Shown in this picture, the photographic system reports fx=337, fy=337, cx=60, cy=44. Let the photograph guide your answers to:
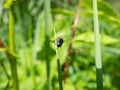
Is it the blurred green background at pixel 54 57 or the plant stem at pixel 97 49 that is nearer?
the plant stem at pixel 97 49

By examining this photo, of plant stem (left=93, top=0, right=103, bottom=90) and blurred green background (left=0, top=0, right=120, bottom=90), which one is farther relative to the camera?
blurred green background (left=0, top=0, right=120, bottom=90)

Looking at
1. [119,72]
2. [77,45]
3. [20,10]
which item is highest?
[20,10]

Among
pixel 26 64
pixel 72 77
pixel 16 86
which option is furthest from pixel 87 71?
pixel 16 86

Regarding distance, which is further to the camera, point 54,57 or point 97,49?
point 54,57

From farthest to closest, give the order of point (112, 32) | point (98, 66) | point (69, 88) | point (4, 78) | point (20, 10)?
1. point (112, 32)
2. point (20, 10)
3. point (4, 78)
4. point (69, 88)
5. point (98, 66)

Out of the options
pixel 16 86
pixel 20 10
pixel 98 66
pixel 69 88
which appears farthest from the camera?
pixel 20 10

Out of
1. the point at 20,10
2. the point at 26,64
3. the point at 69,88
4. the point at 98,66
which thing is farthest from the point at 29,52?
the point at 98,66

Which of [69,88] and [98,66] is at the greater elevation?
[98,66]

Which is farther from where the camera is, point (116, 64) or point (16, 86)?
point (116, 64)

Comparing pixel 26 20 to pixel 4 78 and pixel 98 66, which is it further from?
pixel 98 66
